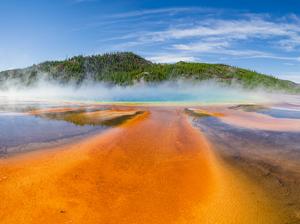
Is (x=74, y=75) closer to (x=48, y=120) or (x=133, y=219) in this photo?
(x=48, y=120)

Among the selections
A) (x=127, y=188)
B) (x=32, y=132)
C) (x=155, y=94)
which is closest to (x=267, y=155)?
(x=127, y=188)

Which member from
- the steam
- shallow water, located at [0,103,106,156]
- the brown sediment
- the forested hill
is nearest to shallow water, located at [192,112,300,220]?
the brown sediment

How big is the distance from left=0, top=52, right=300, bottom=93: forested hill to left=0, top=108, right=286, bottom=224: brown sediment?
241 ft

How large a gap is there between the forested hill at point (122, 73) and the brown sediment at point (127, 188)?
73418 millimetres

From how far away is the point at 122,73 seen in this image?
3546 inches

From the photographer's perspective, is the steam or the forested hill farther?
the forested hill

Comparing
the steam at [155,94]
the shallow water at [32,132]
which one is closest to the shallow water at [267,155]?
the shallow water at [32,132]

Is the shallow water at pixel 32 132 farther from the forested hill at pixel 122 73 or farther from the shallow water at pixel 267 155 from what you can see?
the forested hill at pixel 122 73

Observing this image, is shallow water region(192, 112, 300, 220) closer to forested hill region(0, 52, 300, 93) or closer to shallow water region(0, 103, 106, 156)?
shallow water region(0, 103, 106, 156)

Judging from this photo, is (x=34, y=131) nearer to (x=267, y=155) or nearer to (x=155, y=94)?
(x=267, y=155)

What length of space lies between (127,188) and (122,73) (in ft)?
281

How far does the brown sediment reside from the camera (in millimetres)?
4566

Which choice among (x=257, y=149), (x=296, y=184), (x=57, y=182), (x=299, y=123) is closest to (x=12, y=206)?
(x=57, y=182)

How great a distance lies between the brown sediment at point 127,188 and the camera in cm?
457
